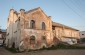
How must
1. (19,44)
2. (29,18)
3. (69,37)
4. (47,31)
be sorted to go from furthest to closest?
1. (69,37)
2. (47,31)
3. (29,18)
4. (19,44)

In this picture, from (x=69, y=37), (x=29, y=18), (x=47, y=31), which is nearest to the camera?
(x=29, y=18)

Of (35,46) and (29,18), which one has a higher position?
(29,18)

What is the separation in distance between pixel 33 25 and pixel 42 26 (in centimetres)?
250

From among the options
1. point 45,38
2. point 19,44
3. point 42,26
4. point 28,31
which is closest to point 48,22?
point 42,26

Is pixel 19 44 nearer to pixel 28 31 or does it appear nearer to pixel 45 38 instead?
pixel 28 31

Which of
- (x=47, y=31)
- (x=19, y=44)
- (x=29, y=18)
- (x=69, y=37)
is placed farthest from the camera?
(x=69, y=37)

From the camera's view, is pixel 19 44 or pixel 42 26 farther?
pixel 42 26

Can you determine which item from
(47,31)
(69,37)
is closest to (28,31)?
(47,31)

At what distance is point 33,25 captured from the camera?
30.6 meters

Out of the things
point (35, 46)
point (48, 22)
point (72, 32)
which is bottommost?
point (35, 46)

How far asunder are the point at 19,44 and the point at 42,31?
6540 millimetres

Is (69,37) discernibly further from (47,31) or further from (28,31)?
(28,31)

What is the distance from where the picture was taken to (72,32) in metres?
46.1

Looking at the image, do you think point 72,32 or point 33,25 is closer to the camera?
point 33,25
